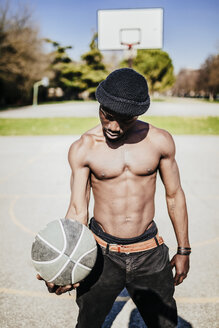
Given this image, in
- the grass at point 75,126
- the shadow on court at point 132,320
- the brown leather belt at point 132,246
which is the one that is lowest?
the grass at point 75,126

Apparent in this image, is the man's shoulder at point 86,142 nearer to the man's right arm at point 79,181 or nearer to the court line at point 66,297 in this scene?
the man's right arm at point 79,181

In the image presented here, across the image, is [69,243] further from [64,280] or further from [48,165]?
[48,165]

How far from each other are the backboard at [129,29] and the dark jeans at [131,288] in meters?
12.3

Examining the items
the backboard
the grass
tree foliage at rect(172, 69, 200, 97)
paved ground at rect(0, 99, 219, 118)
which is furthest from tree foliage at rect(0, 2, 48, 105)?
tree foliage at rect(172, 69, 200, 97)

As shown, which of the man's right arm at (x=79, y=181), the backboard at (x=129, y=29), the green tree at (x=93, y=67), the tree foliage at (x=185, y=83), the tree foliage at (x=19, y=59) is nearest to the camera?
the man's right arm at (x=79, y=181)

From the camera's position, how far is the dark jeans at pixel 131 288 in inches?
79.4

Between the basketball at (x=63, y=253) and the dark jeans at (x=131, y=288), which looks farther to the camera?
the dark jeans at (x=131, y=288)

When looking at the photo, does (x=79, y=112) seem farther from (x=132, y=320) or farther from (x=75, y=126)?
(x=132, y=320)

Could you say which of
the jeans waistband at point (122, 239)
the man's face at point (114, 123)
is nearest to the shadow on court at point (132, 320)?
the jeans waistband at point (122, 239)

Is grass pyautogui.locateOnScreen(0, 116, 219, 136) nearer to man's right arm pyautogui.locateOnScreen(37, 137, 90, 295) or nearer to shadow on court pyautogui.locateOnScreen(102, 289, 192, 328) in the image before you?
shadow on court pyautogui.locateOnScreen(102, 289, 192, 328)

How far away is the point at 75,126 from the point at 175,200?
18.1 metres

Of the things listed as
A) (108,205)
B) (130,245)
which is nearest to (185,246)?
(130,245)

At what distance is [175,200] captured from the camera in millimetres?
2279

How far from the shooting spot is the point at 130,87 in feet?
5.90
